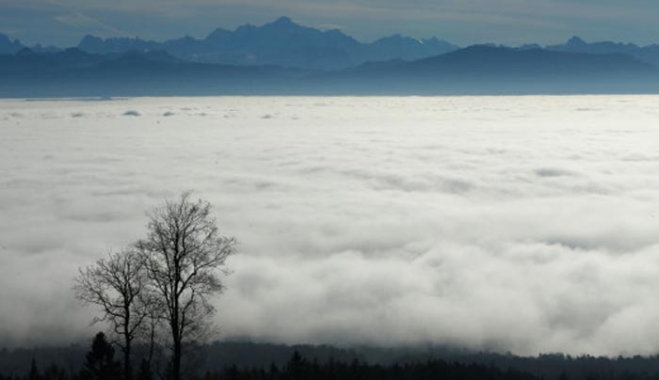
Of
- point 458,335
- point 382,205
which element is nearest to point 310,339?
point 458,335

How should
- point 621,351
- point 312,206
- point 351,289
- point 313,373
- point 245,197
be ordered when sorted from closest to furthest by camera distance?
point 313,373 → point 621,351 → point 351,289 → point 312,206 → point 245,197

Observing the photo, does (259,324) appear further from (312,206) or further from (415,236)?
(312,206)

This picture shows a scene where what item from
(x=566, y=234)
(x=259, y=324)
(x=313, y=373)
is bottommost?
(x=313, y=373)

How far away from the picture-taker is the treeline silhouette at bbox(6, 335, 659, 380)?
267 feet

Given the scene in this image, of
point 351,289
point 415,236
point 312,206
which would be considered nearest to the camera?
point 351,289

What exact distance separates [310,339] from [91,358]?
210 ft

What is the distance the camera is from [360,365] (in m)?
92.4

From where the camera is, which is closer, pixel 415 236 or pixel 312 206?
pixel 415 236

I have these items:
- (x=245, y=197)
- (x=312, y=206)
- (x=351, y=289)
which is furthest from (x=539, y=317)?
(x=245, y=197)

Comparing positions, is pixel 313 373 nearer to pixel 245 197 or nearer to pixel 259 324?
pixel 259 324

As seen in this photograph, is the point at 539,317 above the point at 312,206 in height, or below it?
below

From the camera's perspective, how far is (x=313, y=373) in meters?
Result: 81.0

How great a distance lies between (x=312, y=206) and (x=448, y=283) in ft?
192

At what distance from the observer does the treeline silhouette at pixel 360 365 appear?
8131 cm
